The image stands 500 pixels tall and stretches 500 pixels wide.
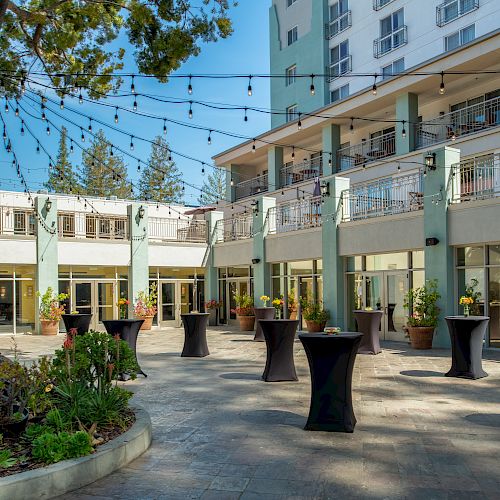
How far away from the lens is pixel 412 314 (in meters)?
15.1

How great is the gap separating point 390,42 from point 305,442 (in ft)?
76.3

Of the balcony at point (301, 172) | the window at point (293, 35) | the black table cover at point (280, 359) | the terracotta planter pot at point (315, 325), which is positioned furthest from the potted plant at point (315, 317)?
the window at point (293, 35)

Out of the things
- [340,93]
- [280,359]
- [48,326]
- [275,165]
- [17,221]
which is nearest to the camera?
[280,359]

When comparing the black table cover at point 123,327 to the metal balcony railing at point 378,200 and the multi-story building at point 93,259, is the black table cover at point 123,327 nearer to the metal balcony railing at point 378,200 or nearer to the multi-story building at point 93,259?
the metal balcony railing at point 378,200

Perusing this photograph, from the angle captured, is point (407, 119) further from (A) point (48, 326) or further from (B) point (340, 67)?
(A) point (48, 326)

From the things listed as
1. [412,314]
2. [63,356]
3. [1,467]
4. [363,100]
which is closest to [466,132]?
[363,100]

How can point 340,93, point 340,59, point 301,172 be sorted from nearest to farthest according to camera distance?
1. point 301,172
2. point 340,93
3. point 340,59

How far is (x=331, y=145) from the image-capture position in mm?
23344

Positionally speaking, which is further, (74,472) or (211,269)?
(211,269)

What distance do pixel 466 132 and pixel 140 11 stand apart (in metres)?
13.3

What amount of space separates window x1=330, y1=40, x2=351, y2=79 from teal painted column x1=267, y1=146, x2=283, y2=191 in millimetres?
4934

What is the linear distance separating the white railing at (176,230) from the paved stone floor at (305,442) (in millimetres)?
13852

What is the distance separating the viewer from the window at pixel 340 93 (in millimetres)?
27625

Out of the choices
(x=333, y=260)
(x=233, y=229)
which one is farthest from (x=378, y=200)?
(x=233, y=229)
